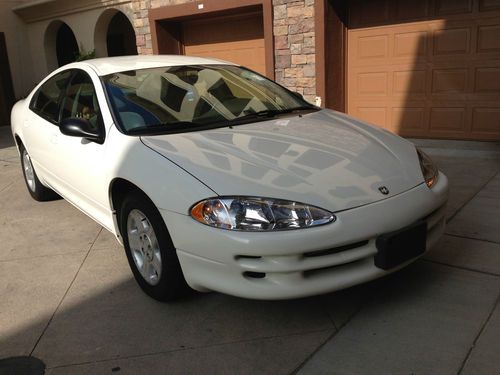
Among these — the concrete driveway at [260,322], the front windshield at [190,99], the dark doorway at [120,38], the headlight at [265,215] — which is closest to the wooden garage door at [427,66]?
the concrete driveway at [260,322]

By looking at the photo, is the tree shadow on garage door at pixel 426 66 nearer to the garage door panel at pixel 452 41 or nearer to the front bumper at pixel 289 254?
the garage door panel at pixel 452 41

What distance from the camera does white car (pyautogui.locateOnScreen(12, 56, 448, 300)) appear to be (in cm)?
268

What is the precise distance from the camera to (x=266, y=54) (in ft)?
28.1

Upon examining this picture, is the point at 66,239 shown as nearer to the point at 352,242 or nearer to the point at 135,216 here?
the point at 135,216

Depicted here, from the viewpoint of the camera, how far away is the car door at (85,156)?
12.0ft

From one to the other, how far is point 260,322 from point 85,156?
1.86m

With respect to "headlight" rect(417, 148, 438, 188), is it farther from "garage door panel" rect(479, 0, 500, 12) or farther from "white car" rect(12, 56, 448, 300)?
"garage door panel" rect(479, 0, 500, 12)

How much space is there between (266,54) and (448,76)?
9.75ft

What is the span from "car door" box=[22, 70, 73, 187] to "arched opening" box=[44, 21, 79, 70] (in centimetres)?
1025

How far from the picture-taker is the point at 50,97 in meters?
4.94

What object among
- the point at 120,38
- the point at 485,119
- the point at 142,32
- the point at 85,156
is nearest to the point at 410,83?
the point at 485,119

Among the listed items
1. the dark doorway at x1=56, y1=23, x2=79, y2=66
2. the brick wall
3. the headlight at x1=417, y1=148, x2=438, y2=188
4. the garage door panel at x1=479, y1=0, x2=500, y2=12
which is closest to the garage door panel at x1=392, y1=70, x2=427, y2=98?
the garage door panel at x1=479, y1=0, x2=500, y2=12

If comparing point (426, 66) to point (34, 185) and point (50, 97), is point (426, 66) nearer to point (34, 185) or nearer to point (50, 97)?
point (50, 97)

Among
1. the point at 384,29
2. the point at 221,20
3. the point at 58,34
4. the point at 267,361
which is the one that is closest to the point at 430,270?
the point at 267,361
